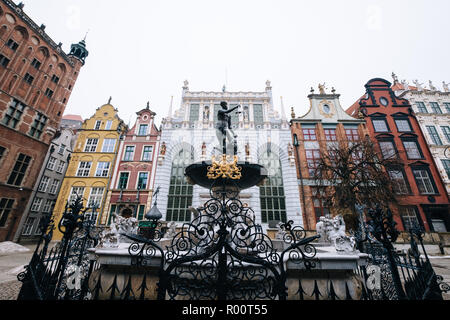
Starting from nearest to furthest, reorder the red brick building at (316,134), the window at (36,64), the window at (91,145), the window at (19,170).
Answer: the window at (19,170) < the red brick building at (316,134) < the window at (36,64) < the window at (91,145)

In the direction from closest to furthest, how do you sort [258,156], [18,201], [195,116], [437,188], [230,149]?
[230,149] < [18,201] < [437,188] < [258,156] < [195,116]

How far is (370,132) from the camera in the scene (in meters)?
22.4

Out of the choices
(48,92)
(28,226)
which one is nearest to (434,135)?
(48,92)

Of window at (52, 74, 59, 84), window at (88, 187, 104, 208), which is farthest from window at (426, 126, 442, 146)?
window at (52, 74, 59, 84)

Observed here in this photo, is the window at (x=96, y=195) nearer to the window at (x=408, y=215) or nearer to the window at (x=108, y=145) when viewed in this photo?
the window at (x=108, y=145)

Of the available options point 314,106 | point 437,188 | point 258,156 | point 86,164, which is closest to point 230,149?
point 258,156

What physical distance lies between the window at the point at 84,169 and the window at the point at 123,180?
14.8 feet

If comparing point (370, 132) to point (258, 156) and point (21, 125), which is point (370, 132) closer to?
point (258, 156)

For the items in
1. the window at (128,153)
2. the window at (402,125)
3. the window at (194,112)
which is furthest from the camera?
the window at (194,112)

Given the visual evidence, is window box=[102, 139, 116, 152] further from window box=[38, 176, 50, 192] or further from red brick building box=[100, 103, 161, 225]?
window box=[38, 176, 50, 192]

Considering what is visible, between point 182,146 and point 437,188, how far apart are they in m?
28.5

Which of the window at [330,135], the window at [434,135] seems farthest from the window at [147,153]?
the window at [434,135]

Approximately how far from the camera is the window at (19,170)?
17.5 metres

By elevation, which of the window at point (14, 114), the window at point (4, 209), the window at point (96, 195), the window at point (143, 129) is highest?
the window at point (143, 129)
